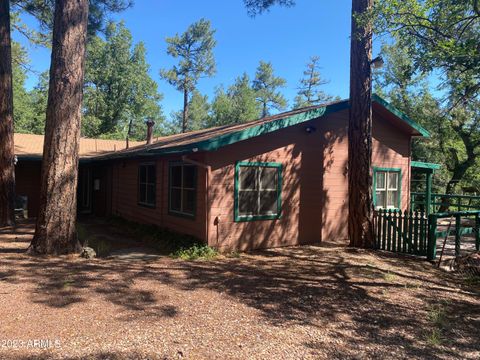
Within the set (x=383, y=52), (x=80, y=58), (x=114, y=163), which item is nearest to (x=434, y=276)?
(x=80, y=58)

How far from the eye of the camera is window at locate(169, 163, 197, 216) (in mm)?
8984

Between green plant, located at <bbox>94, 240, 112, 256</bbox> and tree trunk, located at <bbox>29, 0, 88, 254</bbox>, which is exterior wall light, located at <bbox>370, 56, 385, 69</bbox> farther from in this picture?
green plant, located at <bbox>94, 240, 112, 256</bbox>

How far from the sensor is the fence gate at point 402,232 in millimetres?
8234

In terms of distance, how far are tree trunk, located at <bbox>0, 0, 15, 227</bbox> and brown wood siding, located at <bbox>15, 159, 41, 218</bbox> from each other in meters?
4.16

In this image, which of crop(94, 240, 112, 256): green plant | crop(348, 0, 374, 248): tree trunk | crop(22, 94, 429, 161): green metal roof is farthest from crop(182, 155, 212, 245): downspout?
crop(348, 0, 374, 248): tree trunk

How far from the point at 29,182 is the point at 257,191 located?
36.8 ft

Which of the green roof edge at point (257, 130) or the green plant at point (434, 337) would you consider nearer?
the green plant at point (434, 337)

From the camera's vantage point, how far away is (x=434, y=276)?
6898 millimetres

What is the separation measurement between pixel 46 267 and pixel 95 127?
28.6 m

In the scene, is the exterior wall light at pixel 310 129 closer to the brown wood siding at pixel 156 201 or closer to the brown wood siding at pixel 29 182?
the brown wood siding at pixel 156 201

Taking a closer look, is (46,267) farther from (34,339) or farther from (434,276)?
(434,276)

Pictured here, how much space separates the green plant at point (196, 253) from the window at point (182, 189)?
1.03 metres

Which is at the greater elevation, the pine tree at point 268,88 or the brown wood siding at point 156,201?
the pine tree at point 268,88

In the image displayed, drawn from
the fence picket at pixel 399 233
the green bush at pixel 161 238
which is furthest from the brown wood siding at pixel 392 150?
the green bush at pixel 161 238
